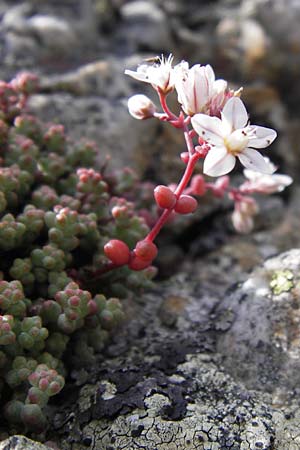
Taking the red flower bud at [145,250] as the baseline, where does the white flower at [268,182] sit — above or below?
above

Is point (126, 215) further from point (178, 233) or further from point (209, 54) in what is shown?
point (209, 54)

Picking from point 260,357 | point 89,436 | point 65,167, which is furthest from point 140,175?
point 89,436

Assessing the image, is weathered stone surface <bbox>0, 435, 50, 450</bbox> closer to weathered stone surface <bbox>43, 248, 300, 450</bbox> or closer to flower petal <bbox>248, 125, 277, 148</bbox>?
weathered stone surface <bbox>43, 248, 300, 450</bbox>

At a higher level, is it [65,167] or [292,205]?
[65,167]

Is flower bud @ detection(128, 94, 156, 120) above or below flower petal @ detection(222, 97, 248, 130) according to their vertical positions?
above

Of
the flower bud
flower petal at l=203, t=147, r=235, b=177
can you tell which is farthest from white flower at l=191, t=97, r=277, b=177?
the flower bud

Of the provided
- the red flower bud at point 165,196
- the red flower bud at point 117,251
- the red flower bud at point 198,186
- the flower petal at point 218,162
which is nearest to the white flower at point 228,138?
the flower petal at point 218,162

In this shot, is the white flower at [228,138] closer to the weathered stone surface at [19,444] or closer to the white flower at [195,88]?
the white flower at [195,88]
